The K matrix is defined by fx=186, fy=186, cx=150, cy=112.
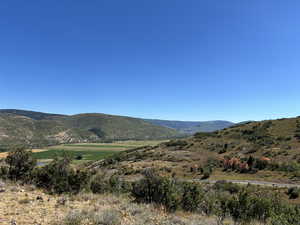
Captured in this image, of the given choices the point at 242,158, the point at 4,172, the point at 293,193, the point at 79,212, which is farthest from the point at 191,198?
the point at 242,158

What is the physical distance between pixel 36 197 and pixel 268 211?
10.2 m

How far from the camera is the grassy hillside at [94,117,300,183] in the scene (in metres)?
29.4

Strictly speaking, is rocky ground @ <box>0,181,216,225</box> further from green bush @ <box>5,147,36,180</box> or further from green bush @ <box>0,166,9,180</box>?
green bush @ <box>0,166,9,180</box>

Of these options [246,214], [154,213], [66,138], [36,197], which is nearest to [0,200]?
[36,197]

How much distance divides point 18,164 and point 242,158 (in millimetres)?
35809

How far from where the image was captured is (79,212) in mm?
6598

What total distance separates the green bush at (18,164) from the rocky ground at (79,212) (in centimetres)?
311

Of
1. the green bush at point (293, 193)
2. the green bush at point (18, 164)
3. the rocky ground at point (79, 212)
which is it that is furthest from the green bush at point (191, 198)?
the green bush at point (293, 193)

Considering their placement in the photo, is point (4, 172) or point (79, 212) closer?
point (79, 212)

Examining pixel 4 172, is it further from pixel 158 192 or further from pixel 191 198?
pixel 191 198

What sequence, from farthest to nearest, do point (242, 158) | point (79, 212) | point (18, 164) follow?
point (242, 158)
point (18, 164)
point (79, 212)

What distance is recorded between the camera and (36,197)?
28.3 feet

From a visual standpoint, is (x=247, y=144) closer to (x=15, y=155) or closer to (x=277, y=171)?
(x=277, y=171)

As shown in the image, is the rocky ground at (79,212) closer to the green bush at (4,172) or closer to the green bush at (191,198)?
the green bush at (191,198)
